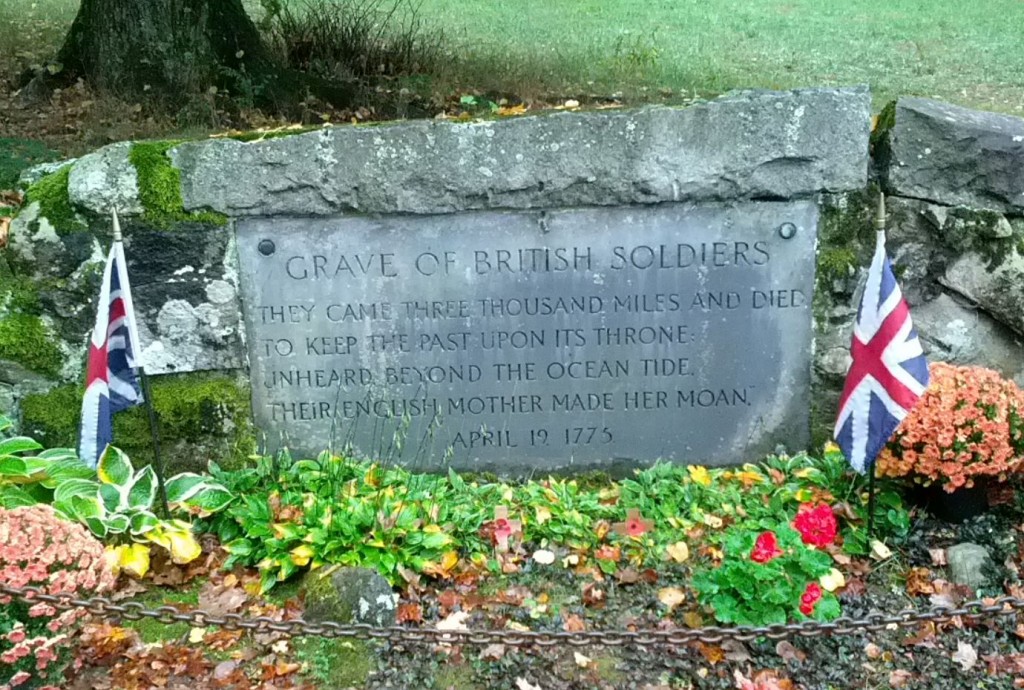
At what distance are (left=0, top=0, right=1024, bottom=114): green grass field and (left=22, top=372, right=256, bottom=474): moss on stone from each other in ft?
16.3

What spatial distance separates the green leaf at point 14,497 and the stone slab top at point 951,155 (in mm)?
3806

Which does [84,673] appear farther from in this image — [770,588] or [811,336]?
[811,336]

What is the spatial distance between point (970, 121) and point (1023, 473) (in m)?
1.54

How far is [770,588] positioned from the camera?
10.0ft

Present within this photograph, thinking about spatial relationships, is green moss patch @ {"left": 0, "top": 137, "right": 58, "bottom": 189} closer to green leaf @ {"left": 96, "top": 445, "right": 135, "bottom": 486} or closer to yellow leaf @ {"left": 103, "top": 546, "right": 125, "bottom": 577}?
green leaf @ {"left": 96, "top": 445, "right": 135, "bottom": 486}

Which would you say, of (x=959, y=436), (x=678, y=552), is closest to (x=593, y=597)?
Answer: (x=678, y=552)

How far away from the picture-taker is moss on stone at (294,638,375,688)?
2.99m

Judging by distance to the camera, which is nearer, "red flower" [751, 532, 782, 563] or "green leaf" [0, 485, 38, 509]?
"red flower" [751, 532, 782, 563]

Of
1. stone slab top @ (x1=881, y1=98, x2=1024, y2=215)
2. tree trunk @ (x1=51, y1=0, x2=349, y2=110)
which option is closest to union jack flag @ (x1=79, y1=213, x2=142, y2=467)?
stone slab top @ (x1=881, y1=98, x2=1024, y2=215)

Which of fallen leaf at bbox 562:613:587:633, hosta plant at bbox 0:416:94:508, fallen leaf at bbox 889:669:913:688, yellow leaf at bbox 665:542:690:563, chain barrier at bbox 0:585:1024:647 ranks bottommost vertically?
fallen leaf at bbox 889:669:913:688

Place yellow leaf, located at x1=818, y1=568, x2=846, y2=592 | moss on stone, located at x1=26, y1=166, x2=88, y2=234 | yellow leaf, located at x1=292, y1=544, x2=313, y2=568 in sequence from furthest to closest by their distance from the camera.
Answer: moss on stone, located at x1=26, y1=166, x2=88, y2=234 < yellow leaf, located at x1=292, y1=544, x2=313, y2=568 < yellow leaf, located at x1=818, y1=568, x2=846, y2=592

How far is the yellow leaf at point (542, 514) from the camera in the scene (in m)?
3.88

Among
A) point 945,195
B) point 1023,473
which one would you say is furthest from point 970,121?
point 1023,473

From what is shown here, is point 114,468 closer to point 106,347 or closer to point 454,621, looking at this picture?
point 106,347
